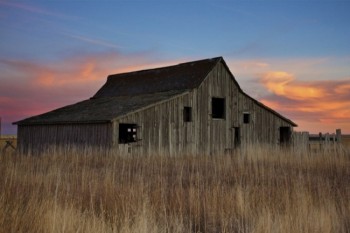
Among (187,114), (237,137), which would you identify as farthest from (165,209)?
(237,137)

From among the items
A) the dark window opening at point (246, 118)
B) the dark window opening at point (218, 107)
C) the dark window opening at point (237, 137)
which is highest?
the dark window opening at point (218, 107)

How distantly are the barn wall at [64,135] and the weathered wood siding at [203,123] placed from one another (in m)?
1.01

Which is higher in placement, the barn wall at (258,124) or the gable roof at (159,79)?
the gable roof at (159,79)

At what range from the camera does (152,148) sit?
2516 cm

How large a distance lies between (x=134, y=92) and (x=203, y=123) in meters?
7.49

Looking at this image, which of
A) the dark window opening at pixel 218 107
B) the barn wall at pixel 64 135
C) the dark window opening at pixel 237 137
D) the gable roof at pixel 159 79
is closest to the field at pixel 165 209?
the barn wall at pixel 64 135

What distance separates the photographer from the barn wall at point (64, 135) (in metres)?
24.0

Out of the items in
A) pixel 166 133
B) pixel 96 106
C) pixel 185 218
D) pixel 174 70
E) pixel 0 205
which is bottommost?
pixel 185 218

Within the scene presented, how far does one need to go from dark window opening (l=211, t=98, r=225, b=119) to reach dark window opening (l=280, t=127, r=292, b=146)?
6.26 meters

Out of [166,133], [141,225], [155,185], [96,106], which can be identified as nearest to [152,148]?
[166,133]

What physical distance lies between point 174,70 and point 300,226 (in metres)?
25.8

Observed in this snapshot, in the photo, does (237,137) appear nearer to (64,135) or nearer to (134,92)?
(134,92)

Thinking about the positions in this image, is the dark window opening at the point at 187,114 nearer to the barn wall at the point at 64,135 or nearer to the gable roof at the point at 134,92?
the gable roof at the point at 134,92

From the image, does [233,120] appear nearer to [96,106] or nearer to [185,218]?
[96,106]
